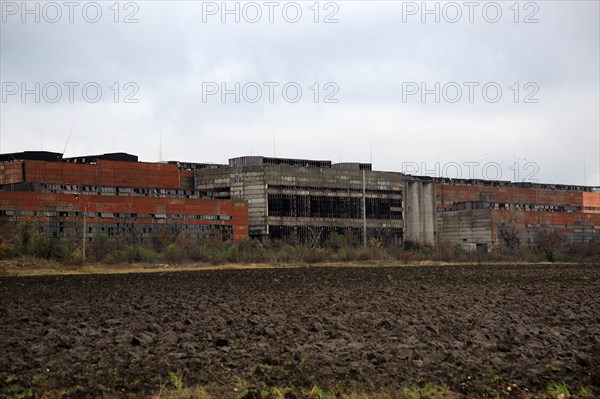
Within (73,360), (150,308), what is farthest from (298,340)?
(150,308)

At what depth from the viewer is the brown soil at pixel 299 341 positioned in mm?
14727

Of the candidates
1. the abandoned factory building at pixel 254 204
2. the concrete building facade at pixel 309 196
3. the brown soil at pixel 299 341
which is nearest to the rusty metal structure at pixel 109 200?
the abandoned factory building at pixel 254 204

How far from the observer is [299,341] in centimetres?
1916

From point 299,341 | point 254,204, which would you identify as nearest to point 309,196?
point 254,204

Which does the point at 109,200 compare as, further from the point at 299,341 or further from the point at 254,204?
the point at 299,341

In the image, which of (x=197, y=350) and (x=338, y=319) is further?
(x=338, y=319)

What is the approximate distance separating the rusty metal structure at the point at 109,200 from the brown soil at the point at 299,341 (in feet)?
169

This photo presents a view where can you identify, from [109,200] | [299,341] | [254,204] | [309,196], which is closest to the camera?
[299,341]

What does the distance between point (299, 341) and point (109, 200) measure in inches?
2836

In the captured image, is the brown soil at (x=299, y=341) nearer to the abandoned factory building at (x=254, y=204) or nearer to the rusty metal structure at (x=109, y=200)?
the rusty metal structure at (x=109, y=200)

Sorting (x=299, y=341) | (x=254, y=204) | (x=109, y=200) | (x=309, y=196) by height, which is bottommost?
(x=299, y=341)

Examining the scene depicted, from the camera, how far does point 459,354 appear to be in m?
17.4

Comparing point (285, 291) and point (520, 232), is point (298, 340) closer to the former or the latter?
point (285, 291)

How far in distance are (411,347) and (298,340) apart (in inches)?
107
